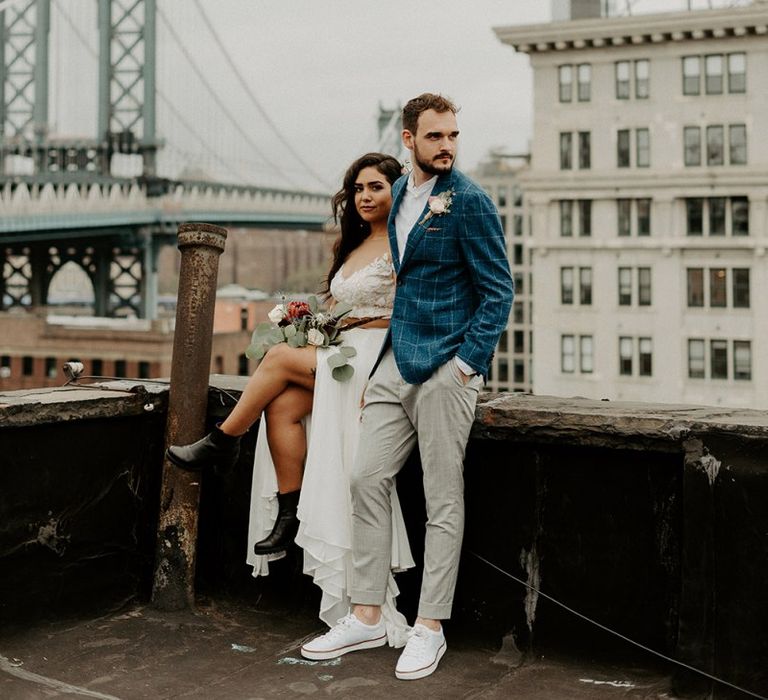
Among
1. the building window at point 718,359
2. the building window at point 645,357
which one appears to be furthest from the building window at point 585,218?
the building window at point 718,359

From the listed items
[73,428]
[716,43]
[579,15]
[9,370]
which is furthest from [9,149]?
[73,428]

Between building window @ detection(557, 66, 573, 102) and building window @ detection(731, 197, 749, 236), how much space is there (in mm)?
6808

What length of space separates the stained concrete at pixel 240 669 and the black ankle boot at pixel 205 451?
1.86 ft

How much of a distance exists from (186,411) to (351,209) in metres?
0.95

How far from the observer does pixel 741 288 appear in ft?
119

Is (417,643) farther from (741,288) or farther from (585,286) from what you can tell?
(585,286)

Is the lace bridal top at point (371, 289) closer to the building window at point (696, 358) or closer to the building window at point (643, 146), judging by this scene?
the building window at point (696, 358)

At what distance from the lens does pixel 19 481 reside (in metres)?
3.49

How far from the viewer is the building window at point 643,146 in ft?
124

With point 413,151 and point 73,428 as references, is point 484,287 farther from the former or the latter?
point 73,428

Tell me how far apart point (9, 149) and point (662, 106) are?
98.2ft

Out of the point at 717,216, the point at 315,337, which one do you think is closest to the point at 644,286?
the point at 717,216

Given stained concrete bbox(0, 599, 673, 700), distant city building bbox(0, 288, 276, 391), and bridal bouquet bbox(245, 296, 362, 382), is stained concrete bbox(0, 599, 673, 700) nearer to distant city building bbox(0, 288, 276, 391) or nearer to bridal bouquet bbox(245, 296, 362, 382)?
bridal bouquet bbox(245, 296, 362, 382)

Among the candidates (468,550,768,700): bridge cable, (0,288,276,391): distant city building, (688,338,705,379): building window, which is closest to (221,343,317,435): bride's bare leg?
(468,550,768,700): bridge cable
